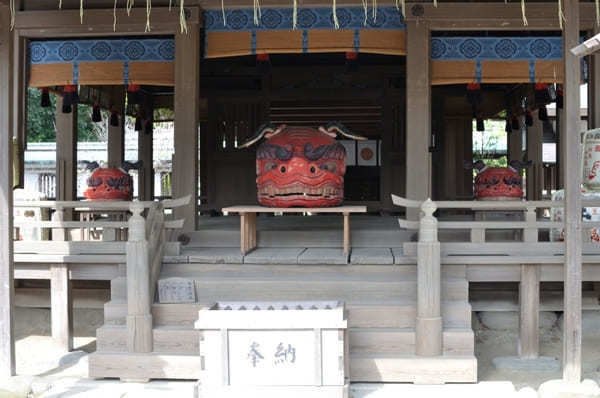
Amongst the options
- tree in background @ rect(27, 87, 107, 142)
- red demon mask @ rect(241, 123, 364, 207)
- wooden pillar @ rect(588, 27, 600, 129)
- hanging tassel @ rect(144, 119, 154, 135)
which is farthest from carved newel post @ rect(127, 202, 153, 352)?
tree in background @ rect(27, 87, 107, 142)

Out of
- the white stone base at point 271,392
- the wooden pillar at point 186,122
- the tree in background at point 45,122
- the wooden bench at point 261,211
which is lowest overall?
the white stone base at point 271,392

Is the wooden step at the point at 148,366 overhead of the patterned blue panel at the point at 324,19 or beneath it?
beneath

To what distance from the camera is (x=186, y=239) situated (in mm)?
7441

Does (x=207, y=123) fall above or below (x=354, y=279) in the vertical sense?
above

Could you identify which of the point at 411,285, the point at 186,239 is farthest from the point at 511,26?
the point at 186,239

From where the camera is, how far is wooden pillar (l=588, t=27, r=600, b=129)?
25.1 feet

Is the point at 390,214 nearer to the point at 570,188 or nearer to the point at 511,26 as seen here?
the point at 511,26

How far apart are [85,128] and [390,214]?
18.2m

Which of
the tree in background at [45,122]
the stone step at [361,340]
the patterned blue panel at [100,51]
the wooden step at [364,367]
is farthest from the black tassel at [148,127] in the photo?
the tree in background at [45,122]

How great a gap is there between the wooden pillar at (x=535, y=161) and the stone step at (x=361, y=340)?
6.37 m

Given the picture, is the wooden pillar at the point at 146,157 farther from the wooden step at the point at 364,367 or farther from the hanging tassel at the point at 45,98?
the wooden step at the point at 364,367

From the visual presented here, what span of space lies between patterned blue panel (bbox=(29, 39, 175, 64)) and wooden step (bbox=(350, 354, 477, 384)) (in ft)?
14.5

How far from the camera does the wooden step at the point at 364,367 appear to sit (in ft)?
18.3

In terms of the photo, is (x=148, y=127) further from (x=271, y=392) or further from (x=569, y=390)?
(x=569, y=390)
